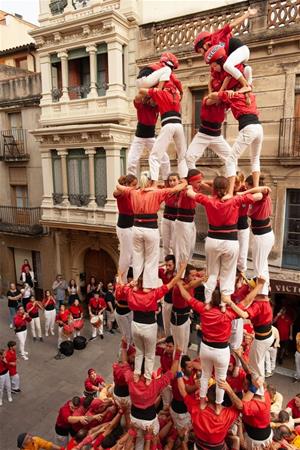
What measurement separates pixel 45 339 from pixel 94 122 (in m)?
8.55

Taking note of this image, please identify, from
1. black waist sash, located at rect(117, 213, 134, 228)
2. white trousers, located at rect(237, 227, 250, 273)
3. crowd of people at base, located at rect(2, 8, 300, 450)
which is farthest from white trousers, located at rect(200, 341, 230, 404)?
black waist sash, located at rect(117, 213, 134, 228)

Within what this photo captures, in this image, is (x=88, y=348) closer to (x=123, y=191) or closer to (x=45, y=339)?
(x=45, y=339)

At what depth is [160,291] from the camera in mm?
5242

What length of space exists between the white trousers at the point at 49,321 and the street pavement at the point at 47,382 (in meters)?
0.33

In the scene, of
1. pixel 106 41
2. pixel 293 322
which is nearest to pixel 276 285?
pixel 293 322

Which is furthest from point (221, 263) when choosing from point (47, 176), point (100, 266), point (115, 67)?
point (47, 176)

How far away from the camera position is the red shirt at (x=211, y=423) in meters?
4.82

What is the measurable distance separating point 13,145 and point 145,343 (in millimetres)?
14086

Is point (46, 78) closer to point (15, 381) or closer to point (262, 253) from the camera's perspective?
point (15, 381)

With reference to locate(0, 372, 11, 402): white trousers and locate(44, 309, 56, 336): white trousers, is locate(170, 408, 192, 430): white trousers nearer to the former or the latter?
locate(0, 372, 11, 402): white trousers

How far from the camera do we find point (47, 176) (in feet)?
50.0

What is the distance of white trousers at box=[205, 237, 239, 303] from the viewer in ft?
15.4

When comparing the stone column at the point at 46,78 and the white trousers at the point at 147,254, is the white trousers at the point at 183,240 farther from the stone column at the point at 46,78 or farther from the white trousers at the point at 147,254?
the stone column at the point at 46,78

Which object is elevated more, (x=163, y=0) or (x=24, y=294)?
(x=163, y=0)
